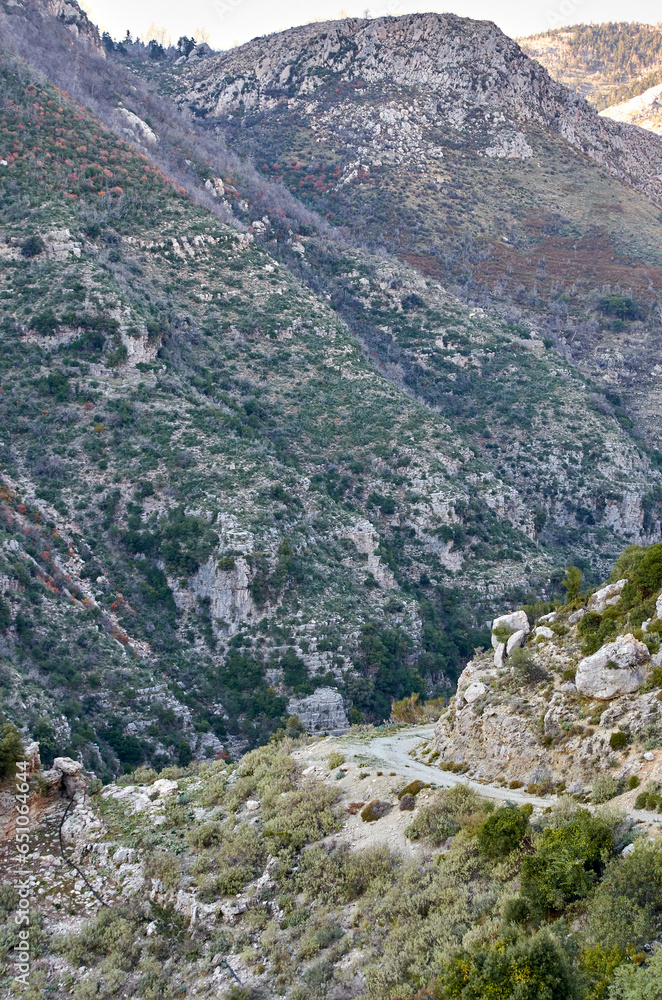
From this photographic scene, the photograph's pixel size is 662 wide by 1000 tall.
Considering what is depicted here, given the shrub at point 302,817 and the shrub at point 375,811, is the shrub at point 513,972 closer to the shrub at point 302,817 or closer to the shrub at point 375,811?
the shrub at point 375,811

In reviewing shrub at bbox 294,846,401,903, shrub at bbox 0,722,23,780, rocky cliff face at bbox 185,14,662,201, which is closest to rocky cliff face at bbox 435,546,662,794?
shrub at bbox 294,846,401,903

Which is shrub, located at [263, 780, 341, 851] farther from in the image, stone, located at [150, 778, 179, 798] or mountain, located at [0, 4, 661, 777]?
mountain, located at [0, 4, 661, 777]

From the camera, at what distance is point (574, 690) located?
19.0m

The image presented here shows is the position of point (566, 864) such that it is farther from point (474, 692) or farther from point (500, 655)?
point (500, 655)

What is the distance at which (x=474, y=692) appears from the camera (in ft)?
71.6

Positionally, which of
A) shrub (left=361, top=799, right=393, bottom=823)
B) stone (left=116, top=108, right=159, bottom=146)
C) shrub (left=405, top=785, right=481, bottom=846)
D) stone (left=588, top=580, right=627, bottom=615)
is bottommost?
shrub (left=361, top=799, right=393, bottom=823)

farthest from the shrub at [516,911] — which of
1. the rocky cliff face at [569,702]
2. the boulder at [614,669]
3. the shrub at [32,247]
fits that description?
the shrub at [32,247]

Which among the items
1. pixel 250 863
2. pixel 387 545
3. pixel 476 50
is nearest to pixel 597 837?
pixel 250 863

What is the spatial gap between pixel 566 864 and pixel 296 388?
4756cm

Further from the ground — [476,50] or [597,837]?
[476,50]

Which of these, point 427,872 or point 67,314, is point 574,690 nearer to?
point 427,872

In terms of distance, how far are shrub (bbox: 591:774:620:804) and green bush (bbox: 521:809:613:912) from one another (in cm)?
188

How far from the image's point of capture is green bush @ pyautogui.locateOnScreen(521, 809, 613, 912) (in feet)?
41.5

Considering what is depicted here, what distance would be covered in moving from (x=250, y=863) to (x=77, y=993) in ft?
13.7
